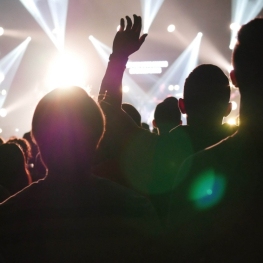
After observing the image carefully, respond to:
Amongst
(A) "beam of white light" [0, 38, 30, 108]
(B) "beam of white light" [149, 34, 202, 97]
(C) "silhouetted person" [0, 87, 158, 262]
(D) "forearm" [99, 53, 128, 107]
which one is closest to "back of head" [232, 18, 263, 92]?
(C) "silhouetted person" [0, 87, 158, 262]

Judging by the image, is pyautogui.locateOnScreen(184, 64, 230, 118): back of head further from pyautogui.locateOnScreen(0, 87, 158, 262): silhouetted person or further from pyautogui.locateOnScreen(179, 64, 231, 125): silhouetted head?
pyautogui.locateOnScreen(0, 87, 158, 262): silhouetted person

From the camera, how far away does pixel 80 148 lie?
169 centimetres

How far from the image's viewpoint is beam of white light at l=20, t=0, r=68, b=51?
17719 millimetres

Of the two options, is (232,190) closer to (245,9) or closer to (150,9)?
(245,9)

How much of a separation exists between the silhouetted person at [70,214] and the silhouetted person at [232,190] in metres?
0.19

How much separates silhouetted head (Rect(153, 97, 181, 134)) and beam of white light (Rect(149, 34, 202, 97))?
15.5 m

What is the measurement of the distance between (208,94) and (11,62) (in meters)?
20.1

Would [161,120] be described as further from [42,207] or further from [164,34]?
[164,34]

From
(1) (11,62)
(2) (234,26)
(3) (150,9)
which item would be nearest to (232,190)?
(2) (234,26)

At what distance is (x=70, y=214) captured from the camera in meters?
1.59

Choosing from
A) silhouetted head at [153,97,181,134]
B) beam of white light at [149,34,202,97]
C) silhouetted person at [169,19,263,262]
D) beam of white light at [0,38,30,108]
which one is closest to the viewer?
silhouetted person at [169,19,263,262]

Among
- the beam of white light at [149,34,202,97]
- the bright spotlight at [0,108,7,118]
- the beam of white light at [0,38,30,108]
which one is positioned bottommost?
the beam of white light at [149,34,202,97]

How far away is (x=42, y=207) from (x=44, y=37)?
1899 cm

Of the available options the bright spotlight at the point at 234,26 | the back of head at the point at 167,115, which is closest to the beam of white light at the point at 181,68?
the bright spotlight at the point at 234,26
